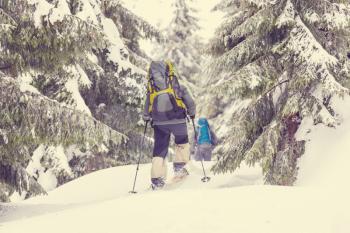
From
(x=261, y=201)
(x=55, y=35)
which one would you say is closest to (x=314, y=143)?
(x=261, y=201)

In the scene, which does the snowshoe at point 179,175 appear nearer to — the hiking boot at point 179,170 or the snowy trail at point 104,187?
the hiking boot at point 179,170

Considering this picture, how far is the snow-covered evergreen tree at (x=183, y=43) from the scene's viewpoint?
101ft

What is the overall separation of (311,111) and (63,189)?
5657 mm

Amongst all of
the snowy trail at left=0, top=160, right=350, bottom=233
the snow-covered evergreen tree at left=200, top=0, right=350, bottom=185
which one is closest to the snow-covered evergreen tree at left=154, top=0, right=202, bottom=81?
the snow-covered evergreen tree at left=200, top=0, right=350, bottom=185

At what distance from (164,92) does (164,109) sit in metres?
0.29

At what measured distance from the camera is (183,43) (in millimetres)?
31406

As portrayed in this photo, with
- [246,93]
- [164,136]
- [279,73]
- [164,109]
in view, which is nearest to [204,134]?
[246,93]

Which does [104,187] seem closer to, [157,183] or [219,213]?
[157,183]

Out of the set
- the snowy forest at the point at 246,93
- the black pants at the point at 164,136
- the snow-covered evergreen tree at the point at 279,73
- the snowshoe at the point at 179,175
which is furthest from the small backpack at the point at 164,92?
the snowshoe at the point at 179,175

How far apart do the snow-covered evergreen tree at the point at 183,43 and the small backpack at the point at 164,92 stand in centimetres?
2167

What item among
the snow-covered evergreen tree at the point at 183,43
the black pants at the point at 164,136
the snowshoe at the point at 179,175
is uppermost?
the snow-covered evergreen tree at the point at 183,43

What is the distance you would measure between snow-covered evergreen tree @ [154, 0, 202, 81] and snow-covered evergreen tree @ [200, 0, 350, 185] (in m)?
20.3

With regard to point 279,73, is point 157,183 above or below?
below

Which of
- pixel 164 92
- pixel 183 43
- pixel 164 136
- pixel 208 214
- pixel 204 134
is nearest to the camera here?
pixel 208 214
